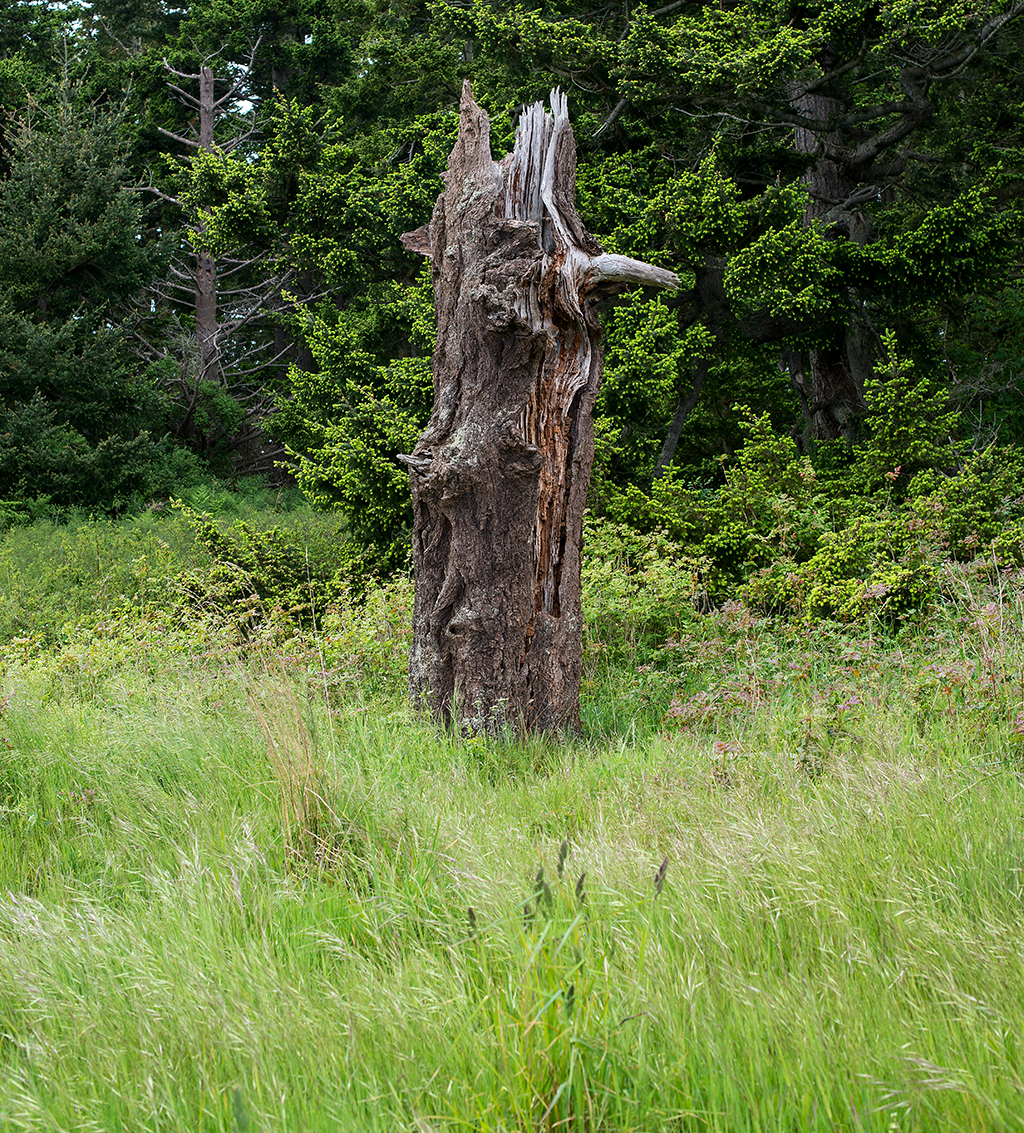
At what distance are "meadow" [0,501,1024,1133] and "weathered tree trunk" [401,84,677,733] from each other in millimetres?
391

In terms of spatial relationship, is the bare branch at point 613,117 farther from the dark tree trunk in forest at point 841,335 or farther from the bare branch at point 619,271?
the bare branch at point 619,271

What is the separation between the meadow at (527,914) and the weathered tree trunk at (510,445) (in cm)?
39

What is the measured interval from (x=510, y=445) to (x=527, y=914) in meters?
2.99

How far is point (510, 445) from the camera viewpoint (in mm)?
4543

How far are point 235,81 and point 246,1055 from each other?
25.0 meters

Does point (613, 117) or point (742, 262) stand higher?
point (613, 117)

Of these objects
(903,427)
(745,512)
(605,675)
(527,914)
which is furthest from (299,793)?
(903,427)

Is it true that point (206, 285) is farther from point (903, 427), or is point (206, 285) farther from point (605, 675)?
point (605, 675)

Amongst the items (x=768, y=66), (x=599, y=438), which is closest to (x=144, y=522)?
(x=599, y=438)

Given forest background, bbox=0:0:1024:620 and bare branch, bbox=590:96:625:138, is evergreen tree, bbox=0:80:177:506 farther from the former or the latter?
bare branch, bbox=590:96:625:138

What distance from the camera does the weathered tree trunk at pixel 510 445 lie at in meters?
4.58

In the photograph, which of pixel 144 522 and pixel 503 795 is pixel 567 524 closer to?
pixel 503 795

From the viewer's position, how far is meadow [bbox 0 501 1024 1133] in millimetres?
1744

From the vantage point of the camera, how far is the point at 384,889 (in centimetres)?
265
